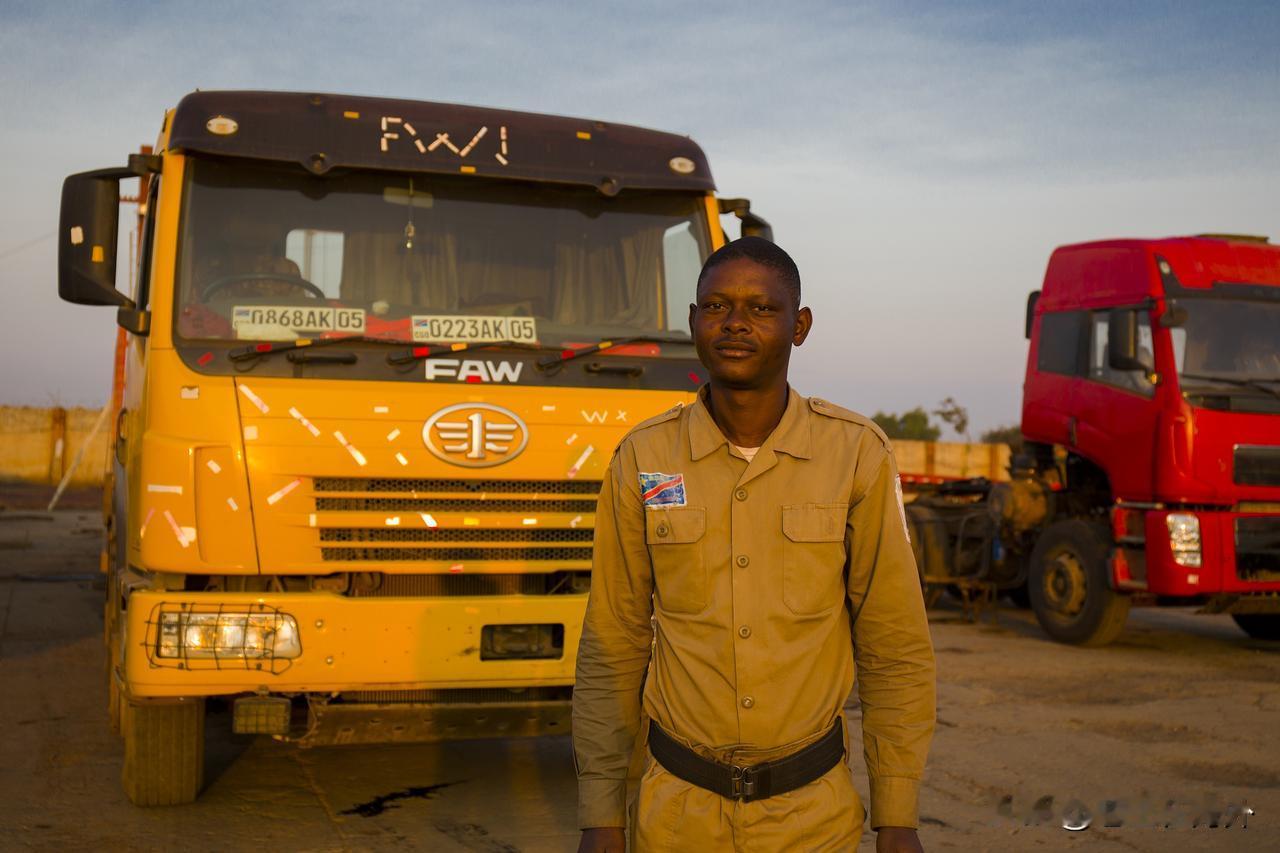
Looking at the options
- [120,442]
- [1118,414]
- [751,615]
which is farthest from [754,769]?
[1118,414]

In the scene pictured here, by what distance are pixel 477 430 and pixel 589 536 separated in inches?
25.1

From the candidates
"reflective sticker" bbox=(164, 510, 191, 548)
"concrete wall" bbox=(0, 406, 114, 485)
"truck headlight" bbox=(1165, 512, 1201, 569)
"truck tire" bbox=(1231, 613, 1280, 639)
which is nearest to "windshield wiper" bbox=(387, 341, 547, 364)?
"reflective sticker" bbox=(164, 510, 191, 548)

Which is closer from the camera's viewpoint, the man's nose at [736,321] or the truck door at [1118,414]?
the man's nose at [736,321]

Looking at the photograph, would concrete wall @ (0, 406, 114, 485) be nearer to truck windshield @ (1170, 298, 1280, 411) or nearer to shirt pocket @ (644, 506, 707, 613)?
truck windshield @ (1170, 298, 1280, 411)

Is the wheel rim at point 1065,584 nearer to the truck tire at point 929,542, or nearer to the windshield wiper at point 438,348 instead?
the truck tire at point 929,542

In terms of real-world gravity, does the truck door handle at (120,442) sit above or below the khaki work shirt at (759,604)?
above

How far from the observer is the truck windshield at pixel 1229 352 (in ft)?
31.7

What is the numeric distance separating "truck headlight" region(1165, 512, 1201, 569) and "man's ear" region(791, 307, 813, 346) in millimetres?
7648

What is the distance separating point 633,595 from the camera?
2.62 m

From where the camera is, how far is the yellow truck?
4.95m

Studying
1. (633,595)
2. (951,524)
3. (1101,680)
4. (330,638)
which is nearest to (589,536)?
(330,638)

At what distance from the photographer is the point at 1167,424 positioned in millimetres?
9555

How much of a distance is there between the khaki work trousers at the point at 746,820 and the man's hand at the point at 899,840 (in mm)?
63

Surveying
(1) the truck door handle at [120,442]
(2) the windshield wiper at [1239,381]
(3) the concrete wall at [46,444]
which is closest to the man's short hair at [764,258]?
(1) the truck door handle at [120,442]
